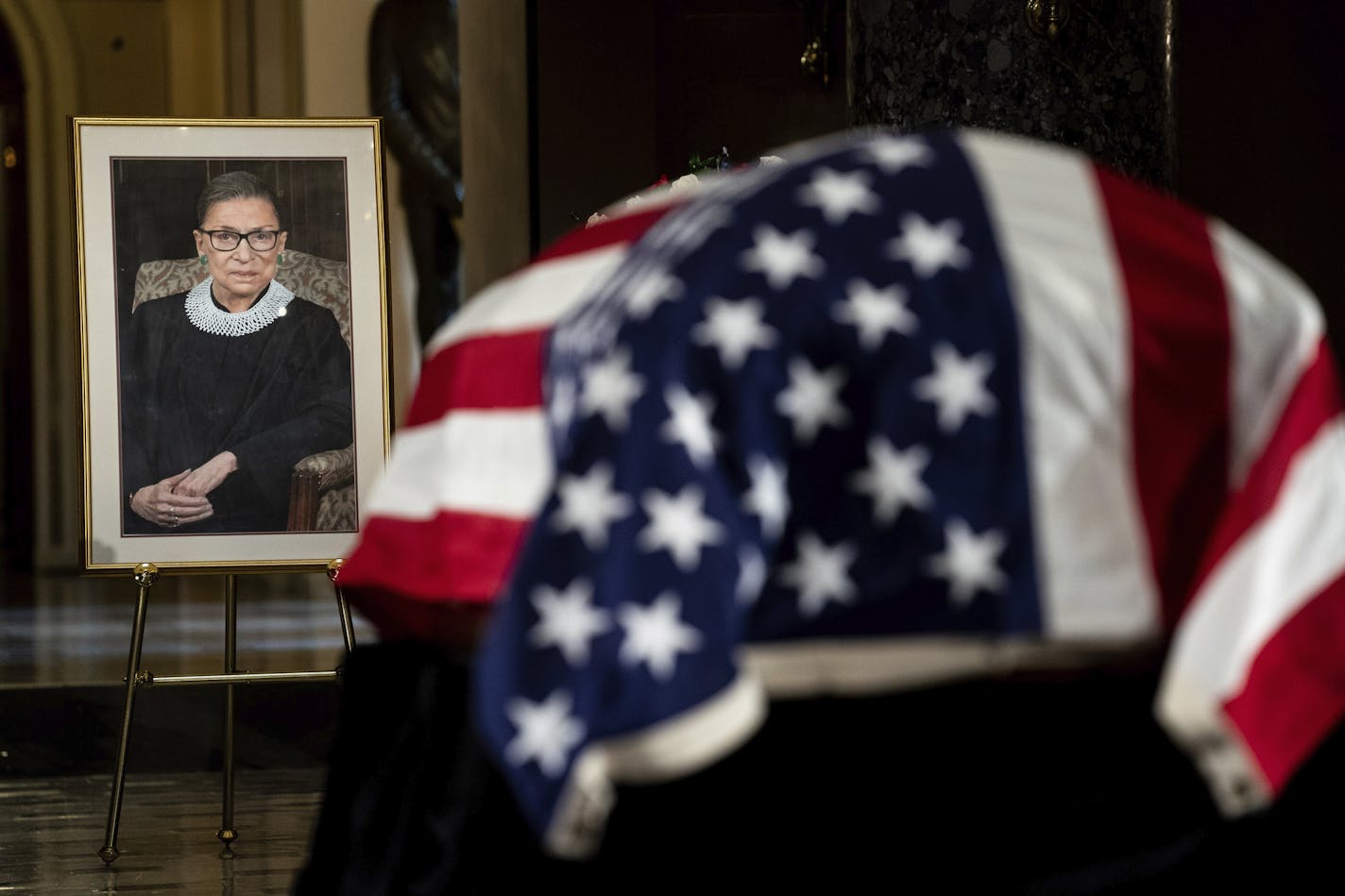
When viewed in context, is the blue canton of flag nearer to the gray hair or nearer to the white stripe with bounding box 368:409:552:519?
the white stripe with bounding box 368:409:552:519

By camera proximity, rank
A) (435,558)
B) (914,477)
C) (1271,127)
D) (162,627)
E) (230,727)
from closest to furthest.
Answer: (914,477), (435,558), (230,727), (1271,127), (162,627)

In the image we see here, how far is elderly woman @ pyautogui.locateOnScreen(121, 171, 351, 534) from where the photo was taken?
4195 mm

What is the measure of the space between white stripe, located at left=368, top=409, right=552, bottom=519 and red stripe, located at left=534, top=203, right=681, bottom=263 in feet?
0.58

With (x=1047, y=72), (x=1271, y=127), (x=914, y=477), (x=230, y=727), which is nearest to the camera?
(x=914, y=477)

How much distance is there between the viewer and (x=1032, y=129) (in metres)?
3.45

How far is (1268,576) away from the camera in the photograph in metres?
1.32

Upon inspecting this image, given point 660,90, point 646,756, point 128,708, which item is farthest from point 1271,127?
point 646,756

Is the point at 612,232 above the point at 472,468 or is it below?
above

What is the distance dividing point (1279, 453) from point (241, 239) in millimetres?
3351

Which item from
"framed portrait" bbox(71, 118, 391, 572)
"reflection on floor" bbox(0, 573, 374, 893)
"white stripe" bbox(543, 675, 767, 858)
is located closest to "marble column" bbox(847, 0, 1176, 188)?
"framed portrait" bbox(71, 118, 391, 572)

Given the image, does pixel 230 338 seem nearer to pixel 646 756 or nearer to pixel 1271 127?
pixel 1271 127

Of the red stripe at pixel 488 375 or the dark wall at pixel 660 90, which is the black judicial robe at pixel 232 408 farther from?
the red stripe at pixel 488 375

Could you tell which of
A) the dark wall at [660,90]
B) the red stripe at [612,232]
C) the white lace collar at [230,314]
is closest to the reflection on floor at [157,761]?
the white lace collar at [230,314]

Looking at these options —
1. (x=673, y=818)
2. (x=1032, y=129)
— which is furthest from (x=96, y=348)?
(x=673, y=818)
